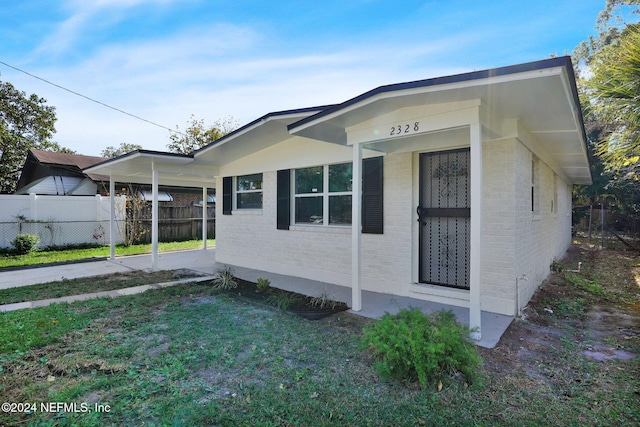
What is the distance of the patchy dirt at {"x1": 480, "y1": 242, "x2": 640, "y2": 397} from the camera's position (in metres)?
3.12

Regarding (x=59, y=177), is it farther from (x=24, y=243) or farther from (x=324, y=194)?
(x=324, y=194)

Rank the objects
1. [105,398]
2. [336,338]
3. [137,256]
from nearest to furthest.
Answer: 1. [105,398]
2. [336,338]
3. [137,256]

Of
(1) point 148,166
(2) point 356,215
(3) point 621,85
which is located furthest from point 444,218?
(1) point 148,166

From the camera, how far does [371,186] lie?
614cm

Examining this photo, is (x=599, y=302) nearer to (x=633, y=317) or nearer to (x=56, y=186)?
(x=633, y=317)

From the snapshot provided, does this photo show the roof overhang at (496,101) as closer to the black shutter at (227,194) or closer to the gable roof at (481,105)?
the gable roof at (481,105)

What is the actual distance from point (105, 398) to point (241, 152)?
6.34 m

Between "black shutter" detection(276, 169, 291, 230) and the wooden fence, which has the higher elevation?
"black shutter" detection(276, 169, 291, 230)

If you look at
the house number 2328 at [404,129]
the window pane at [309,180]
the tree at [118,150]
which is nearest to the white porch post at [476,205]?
the house number 2328 at [404,129]

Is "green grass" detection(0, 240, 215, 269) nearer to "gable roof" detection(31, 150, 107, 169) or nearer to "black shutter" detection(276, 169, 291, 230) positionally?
"gable roof" detection(31, 150, 107, 169)

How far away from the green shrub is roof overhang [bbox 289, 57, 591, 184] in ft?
7.72

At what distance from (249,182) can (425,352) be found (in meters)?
7.01

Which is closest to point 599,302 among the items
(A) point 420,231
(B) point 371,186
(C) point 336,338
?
(A) point 420,231

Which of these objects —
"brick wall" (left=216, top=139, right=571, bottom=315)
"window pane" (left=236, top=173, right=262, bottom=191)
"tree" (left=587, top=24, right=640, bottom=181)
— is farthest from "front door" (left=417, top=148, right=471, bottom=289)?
"window pane" (left=236, top=173, right=262, bottom=191)
